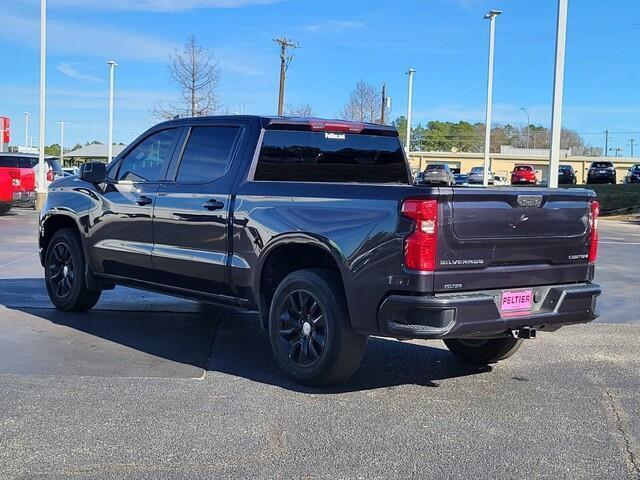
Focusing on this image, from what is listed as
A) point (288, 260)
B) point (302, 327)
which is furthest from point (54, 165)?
point (302, 327)

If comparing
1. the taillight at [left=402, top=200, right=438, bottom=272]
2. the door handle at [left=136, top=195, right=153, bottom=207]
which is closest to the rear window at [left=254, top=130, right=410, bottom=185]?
the door handle at [left=136, top=195, right=153, bottom=207]

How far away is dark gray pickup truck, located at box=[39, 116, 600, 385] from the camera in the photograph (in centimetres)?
483

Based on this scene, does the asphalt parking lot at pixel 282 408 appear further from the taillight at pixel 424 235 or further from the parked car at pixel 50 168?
the parked car at pixel 50 168

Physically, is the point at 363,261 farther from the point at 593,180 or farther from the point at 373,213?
the point at 593,180

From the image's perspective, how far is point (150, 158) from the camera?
7.13m

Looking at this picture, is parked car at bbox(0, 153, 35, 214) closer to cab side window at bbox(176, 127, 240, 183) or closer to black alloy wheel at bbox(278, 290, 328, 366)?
cab side window at bbox(176, 127, 240, 183)

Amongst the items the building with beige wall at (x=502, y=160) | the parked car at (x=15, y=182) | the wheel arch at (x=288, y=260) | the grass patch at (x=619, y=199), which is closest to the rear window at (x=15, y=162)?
the parked car at (x=15, y=182)

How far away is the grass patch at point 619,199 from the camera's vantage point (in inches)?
1523

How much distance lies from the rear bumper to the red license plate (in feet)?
0.15

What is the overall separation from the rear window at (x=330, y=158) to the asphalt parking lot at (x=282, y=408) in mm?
1616

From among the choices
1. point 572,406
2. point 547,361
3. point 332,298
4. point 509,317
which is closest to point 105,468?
point 332,298

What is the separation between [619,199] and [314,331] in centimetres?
3873

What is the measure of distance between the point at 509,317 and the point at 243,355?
251 cm

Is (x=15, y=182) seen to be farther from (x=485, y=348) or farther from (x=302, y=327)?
(x=485, y=348)
